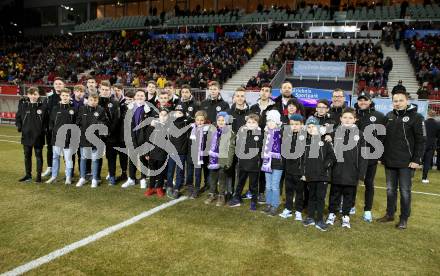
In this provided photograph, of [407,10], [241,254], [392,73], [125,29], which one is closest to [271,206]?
[241,254]

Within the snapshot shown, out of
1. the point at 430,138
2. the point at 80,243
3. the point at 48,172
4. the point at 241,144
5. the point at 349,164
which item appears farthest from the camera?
the point at 430,138

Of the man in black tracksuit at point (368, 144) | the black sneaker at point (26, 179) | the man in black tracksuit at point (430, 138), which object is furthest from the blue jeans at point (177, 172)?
the man in black tracksuit at point (430, 138)

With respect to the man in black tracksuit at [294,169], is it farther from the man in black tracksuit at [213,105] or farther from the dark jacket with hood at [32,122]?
the dark jacket with hood at [32,122]

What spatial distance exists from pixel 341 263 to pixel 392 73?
1868 cm

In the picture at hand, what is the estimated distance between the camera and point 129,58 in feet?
96.1

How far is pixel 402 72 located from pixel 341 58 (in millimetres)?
3411

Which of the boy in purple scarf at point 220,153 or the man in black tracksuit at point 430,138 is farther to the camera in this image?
the man in black tracksuit at point 430,138

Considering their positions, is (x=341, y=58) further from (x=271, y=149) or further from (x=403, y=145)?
(x=271, y=149)

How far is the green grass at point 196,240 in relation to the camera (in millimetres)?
4445

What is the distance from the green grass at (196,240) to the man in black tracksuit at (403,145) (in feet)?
2.11

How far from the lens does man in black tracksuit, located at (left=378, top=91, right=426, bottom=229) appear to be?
5.73 meters

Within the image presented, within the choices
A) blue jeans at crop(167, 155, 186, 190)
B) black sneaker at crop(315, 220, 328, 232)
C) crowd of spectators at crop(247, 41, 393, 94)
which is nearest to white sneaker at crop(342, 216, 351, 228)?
black sneaker at crop(315, 220, 328, 232)

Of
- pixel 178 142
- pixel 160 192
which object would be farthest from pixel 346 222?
pixel 160 192

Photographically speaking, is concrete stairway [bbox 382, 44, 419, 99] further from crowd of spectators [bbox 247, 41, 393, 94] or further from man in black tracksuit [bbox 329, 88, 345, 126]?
man in black tracksuit [bbox 329, 88, 345, 126]
